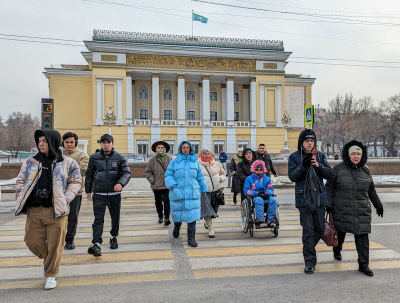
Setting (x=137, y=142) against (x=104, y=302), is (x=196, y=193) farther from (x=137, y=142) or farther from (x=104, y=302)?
(x=137, y=142)

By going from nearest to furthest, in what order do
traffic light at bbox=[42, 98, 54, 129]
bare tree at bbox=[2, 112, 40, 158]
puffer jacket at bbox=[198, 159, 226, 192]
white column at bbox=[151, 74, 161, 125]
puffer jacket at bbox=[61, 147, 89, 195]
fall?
1. puffer jacket at bbox=[61, 147, 89, 195]
2. puffer jacket at bbox=[198, 159, 226, 192]
3. traffic light at bbox=[42, 98, 54, 129]
4. white column at bbox=[151, 74, 161, 125]
5. bare tree at bbox=[2, 112, 40, 158]

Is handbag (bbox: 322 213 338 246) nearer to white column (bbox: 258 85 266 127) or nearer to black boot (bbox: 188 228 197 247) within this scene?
black boot (bbox: 188 228 197 247)

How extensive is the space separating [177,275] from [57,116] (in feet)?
145

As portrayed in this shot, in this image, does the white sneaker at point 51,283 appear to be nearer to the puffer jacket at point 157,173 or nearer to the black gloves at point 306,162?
the black gloves at point 306,162

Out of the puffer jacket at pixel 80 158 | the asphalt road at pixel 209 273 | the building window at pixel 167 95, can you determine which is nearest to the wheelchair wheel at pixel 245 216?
the asphalt road at pixel 209 273

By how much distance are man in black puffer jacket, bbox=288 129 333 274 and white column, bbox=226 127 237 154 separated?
39.8 metres

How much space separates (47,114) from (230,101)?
1377 inches

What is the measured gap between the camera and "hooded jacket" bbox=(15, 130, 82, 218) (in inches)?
169

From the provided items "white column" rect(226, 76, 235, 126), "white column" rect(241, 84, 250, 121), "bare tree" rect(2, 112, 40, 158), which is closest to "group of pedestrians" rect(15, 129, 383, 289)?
"white column" rect(226, 76, 235, 126)

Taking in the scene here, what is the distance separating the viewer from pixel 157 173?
8.15 meters

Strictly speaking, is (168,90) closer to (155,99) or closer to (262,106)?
(155,99)

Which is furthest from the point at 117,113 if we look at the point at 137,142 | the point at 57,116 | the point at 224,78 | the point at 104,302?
the point at 104,302

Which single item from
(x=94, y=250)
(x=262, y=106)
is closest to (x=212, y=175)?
(x=94, y=250)

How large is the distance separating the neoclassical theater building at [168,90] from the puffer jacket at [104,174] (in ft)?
119
